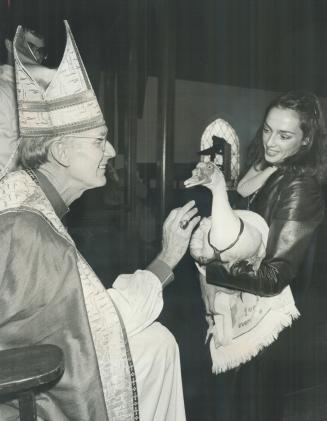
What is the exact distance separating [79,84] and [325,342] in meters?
1.34

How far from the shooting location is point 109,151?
154 centimetres

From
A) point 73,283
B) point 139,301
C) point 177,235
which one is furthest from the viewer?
point 177,235

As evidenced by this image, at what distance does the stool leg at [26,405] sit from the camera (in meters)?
1.13

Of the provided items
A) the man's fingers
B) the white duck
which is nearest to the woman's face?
the white duck

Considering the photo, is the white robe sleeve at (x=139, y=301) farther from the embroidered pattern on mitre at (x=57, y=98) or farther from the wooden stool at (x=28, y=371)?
the embroidered pattern on mitre at (x=57, y=98)

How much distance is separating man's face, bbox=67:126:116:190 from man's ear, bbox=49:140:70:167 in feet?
0.04

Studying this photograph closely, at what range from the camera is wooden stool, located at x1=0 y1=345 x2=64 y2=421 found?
1.08 m

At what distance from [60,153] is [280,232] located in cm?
77

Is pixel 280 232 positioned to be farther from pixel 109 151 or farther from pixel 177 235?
pixel 109 151

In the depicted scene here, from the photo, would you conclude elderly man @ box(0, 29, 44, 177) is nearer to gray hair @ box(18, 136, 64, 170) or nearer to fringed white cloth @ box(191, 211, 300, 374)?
gray hair @ box(18, 136, 64, 170)

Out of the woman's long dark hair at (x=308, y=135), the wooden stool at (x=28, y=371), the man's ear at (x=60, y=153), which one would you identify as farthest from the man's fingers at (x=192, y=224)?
the wooden stool at (x=28, y=371)

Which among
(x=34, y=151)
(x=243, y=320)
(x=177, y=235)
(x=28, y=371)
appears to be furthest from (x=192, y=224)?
(x=28, y=371)

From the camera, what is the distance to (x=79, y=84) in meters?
1.41

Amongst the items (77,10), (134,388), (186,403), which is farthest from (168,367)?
(77,10)
